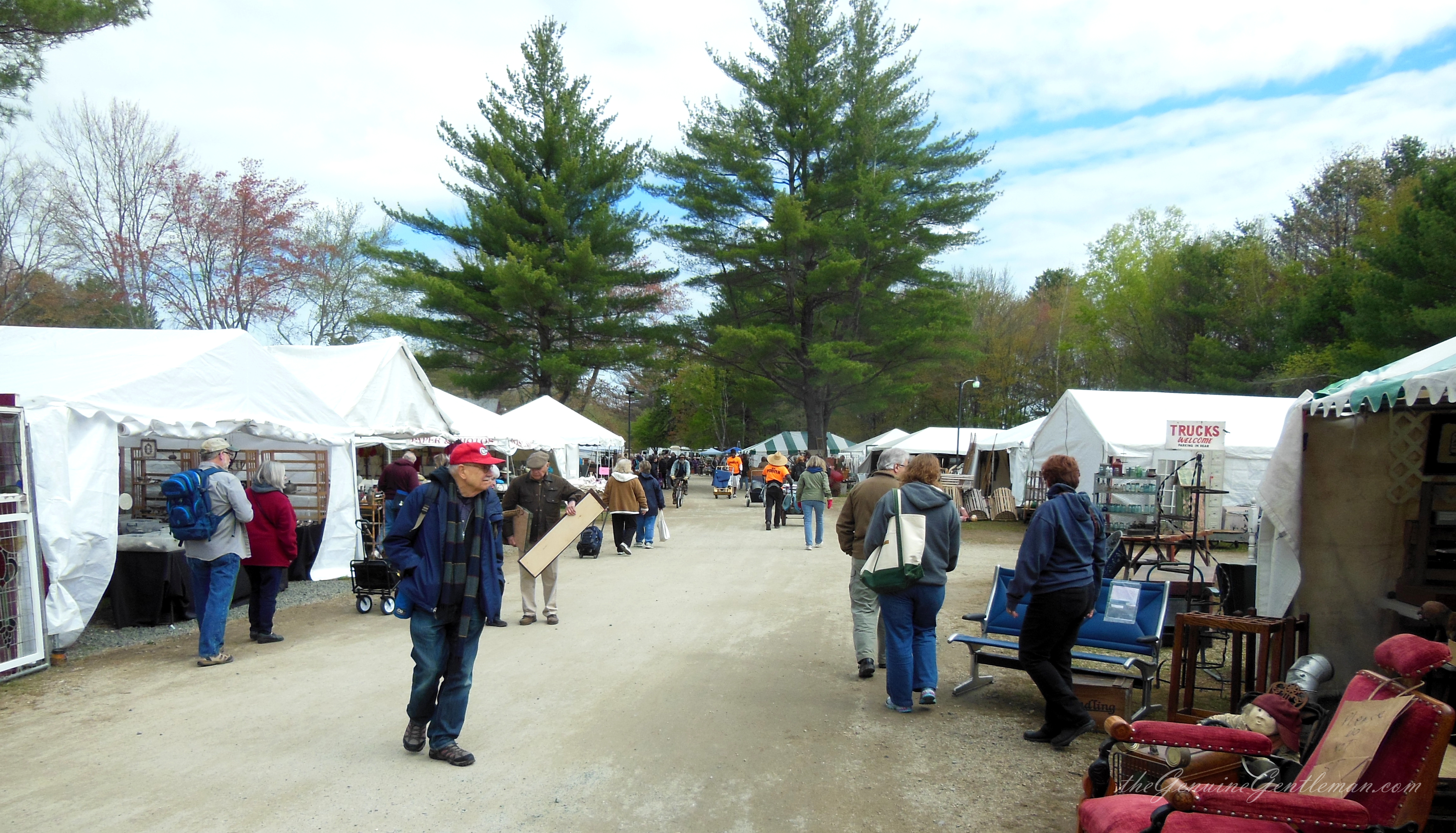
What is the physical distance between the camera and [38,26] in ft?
37.5

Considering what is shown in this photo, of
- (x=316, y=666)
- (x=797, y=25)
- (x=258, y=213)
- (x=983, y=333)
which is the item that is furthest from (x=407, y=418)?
(x=983, y=333)

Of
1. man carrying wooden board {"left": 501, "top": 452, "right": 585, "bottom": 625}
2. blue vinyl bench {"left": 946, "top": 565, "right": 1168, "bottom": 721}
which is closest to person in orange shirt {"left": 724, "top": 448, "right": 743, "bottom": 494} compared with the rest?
→ man carrying wooden board {"left": 501, "top": 452, "right": 585, "bottom": 625}

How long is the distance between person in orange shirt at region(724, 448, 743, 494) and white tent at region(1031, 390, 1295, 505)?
53.1 feet

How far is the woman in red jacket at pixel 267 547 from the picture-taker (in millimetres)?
7500

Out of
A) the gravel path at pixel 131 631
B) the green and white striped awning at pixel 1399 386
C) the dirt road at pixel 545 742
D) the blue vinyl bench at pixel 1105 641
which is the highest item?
the green and white striped awning at pixel 1399 386

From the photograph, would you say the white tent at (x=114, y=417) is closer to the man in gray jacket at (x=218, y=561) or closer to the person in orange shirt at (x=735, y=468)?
the man in gray jacket at (x=218, y=561)

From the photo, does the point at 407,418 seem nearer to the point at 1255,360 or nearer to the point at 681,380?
the point at 1255,360

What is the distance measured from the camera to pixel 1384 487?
575 centimetres

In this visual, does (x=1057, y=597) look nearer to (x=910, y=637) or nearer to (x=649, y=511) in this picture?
(x=910, y=637)

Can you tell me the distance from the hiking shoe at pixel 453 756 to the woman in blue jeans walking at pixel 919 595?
8.55 feet

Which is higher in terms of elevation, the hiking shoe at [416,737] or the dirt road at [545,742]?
the hiking shoe at [416,737]

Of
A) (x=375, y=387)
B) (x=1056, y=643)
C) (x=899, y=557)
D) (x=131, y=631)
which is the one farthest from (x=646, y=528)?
(x=1056, y=643)

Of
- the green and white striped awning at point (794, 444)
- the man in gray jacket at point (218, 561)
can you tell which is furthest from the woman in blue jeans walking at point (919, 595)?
the green and white striped awning at point (794, 444)

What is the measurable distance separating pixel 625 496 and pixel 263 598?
7090 mm
